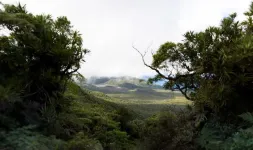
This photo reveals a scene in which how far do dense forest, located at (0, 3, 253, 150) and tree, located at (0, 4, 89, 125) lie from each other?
23mm

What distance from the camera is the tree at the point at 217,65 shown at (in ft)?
28.3

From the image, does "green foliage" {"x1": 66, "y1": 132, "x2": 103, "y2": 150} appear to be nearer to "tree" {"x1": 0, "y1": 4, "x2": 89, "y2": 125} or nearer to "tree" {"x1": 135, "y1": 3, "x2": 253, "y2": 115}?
"tree" {"x1": 0, "y1": 4, "x2": 89, "y2": 125}

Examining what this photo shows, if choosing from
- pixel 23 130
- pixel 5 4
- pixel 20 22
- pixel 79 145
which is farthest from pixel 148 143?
pixel 5 4

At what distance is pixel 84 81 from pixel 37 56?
241cm

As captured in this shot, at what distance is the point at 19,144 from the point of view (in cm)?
520

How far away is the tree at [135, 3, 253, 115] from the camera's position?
864 cm

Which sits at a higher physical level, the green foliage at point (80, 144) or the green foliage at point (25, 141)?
the green foliage at point (25, 141)

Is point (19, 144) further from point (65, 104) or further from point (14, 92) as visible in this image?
point (65, 104)

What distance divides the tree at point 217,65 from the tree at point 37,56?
14.3ft

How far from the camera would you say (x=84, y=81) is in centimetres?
1003

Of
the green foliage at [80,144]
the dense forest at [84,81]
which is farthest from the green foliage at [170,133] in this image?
the green foliage at [80,144]

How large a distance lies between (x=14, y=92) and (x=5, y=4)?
3.64 meters

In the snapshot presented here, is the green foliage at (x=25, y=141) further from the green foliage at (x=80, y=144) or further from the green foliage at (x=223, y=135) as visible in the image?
the green foliage at (x=223, y=135)

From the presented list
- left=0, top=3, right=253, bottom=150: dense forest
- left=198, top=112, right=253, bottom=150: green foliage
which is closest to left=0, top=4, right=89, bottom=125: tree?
→ left=0, top=3, right=253, bottom=150: dense forest
